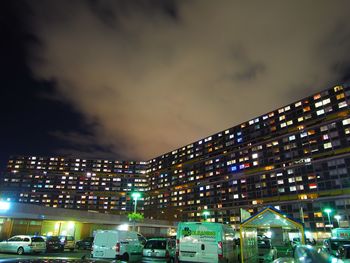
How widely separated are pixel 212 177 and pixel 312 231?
188 ft

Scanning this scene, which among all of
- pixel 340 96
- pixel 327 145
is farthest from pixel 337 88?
pixel 327 145

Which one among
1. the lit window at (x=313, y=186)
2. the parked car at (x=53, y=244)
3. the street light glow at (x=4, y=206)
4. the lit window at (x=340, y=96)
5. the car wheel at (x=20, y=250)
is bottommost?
the car wheel at (x=20, y=250)

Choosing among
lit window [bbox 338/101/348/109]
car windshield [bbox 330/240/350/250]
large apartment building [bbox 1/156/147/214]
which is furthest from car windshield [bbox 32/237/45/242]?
large apartment building [bbox 1/156/147/214]

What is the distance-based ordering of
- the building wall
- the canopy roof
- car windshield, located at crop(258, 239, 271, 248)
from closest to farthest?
the canopy roof → car windshield, located at crop(258, 239, 271, 248) → the building wall

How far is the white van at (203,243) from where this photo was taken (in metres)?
14.5

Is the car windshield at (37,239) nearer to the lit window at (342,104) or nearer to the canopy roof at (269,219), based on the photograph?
the canopy roof at (269,219)

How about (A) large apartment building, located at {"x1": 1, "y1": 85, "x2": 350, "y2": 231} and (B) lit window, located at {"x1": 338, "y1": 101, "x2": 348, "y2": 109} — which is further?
(B) lit window, located at {"x1": 338, "y1": 101, "x2": 348, "y2": 109}

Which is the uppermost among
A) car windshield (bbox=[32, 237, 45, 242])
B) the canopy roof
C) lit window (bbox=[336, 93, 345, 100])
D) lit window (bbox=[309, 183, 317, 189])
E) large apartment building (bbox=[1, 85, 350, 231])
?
lit window (bbox=[336, 93, 345, 100])

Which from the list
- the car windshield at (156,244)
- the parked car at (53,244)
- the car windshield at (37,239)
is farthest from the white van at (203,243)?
the parked car at (53,244)

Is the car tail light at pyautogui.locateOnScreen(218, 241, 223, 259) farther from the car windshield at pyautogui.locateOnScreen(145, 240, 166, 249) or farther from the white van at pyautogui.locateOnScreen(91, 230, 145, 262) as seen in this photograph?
the white van at pyautogui.locateOnScreen(91, 230, 145, 262)

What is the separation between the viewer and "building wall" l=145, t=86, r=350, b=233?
93.2 metres

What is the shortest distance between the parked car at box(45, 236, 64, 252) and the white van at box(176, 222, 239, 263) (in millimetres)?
18719

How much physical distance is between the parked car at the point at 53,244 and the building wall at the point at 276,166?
8622cm

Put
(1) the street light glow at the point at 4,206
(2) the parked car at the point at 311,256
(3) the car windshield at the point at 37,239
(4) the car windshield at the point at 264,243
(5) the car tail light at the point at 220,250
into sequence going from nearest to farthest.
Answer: (2) the parked car at the point at 311,256, (5) the car tail light at the point at 220,250, (4) the car windshield at the point at 264,243, (3) the car windshield at the point at 37,239, (1) the street light glow at the point at 4,206
